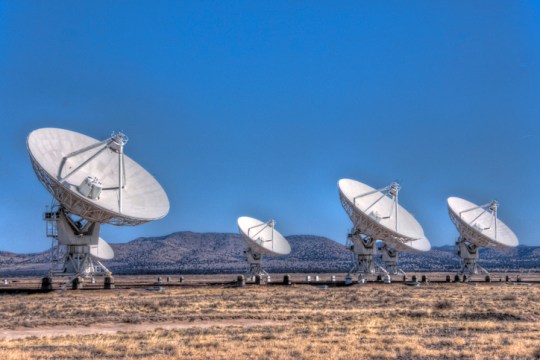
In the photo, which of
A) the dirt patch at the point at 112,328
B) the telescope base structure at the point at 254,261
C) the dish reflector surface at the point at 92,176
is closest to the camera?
the dirt patch at the point at 112,328

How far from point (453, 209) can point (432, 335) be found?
162 feet

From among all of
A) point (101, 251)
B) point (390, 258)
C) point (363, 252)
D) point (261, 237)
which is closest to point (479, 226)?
point (390, 258)

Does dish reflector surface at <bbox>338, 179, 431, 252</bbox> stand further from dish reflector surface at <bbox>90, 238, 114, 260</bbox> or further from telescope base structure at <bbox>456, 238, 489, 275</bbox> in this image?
dish reflector surface at <bbox>90, 238, 114, 260</bbox>

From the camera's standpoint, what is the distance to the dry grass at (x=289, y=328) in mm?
19000

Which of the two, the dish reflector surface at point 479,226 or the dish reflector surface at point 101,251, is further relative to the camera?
the dish reflector surface at point 479,226

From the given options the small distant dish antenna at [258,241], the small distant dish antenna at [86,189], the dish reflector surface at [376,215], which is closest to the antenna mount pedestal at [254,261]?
the small distant dish antenna at [258,241]

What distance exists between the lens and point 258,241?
68.5m

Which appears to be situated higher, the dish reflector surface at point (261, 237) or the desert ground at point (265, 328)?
the dish reflector surface at point (261, 237)

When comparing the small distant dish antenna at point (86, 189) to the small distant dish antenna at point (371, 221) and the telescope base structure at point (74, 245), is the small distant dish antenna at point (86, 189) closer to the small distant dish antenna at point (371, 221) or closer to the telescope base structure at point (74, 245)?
the telescope base structure at point (74, 245)

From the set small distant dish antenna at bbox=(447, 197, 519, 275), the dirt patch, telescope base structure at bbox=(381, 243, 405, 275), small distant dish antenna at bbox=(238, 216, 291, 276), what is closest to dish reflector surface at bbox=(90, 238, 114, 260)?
small distant dish antenna at bbox=(238, 216, 291, 276)

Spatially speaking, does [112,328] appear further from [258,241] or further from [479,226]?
[479,226]

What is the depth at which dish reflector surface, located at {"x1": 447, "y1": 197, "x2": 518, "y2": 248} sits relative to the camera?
2717 inches

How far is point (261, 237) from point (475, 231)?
72.2 ft

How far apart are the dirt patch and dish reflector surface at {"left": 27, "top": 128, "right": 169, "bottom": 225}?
14842mm
